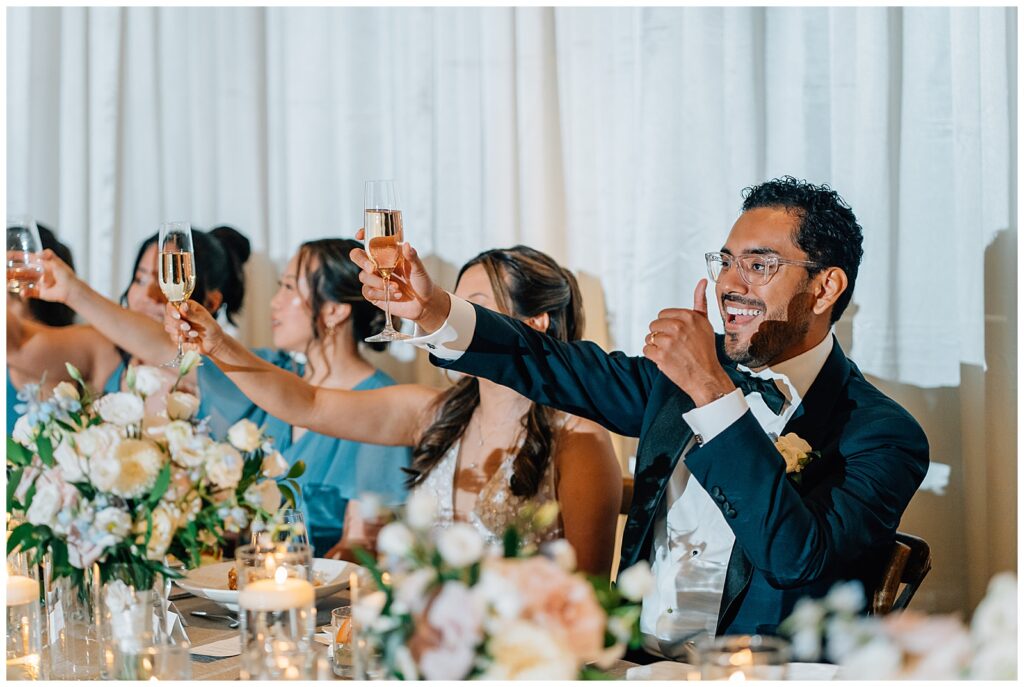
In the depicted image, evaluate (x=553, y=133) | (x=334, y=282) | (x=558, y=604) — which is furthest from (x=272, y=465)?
(x=553, y=133)

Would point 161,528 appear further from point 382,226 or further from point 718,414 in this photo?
point 718,414

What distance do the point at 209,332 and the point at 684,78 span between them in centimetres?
121

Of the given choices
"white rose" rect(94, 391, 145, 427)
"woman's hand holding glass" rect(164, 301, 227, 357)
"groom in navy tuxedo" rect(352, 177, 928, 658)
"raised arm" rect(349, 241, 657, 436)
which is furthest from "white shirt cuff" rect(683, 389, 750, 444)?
"woman's hand holding glass" rect(164, 301, 227, 357)

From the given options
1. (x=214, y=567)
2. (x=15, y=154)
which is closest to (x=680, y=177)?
(x=214, y=567)

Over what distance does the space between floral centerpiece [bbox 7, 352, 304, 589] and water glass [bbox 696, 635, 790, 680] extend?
0.57 metres

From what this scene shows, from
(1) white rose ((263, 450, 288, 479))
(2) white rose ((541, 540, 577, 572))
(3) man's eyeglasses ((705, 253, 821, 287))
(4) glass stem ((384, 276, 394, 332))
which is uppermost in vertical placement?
(3) man's eyeglasses ((705, 253, 821, 287))

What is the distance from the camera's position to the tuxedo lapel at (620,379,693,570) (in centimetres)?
193

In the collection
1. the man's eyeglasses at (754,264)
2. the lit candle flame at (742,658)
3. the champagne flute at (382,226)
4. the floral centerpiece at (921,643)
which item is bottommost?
the lit candle flame at (742,658)

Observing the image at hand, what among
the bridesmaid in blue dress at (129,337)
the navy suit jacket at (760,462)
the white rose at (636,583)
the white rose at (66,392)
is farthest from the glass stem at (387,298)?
the bridesmaid in blue dress at (129,337)

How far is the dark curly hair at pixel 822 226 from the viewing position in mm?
1970

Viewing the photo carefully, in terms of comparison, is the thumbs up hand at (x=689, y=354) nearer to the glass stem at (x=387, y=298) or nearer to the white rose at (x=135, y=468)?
the glass stem at (x=387, y=298)

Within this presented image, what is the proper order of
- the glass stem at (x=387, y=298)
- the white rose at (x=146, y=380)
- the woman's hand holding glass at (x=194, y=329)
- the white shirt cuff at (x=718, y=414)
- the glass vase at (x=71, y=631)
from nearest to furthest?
the white rose at (x=146, y=380), the glass vase at (x=71, y=631), the white shirt cuff at (x=718, y=414), the glass stem at (x=387, y=298), the woman's hand holding glass at (x=194, y=329)

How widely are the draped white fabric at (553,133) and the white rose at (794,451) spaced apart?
2.17 ft

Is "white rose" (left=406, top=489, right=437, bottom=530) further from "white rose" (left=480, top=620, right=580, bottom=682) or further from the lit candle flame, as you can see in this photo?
the lit candle flame
